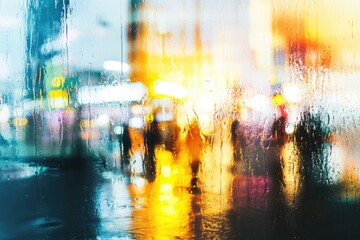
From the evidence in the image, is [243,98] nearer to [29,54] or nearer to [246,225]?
[246,225]

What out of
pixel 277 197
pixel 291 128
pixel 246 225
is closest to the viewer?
pixel 246 225

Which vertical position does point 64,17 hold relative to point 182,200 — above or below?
above

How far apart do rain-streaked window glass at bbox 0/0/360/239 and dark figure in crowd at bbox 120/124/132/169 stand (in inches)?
1.1

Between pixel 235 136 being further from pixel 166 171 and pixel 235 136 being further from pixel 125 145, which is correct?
pixel 125 145

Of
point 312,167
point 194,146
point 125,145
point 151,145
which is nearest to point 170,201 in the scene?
point 194,146

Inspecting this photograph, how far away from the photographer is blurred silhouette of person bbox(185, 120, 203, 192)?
6027mm

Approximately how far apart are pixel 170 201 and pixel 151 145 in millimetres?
1653

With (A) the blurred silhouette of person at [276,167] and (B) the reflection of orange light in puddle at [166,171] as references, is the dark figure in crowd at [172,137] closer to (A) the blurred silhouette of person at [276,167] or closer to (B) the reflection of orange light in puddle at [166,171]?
(B) the reflection of orange light in puddle at [166,171]

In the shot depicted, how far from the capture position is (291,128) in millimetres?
5441

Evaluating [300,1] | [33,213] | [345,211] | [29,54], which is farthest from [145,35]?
[345,211]

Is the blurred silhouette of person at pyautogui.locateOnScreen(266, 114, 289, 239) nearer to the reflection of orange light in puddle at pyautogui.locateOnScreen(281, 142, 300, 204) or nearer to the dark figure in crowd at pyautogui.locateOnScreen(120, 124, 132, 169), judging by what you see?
the reflection of orange light in puddle at pyautogui.locateOnScreen(281, 142, 300, 204)

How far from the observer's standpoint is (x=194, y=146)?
6.25 metres

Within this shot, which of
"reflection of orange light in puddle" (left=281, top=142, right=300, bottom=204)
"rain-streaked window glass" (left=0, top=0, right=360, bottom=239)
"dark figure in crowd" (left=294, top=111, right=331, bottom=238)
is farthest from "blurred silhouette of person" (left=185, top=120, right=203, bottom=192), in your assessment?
"dark figure in crowd" (left=294, top=111, right=331, bottom=238)

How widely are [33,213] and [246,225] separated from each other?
2652mm
